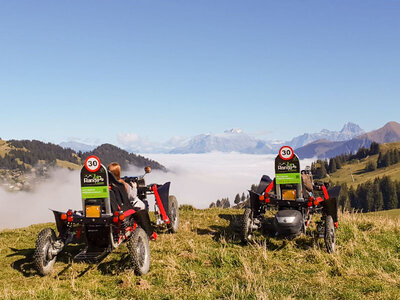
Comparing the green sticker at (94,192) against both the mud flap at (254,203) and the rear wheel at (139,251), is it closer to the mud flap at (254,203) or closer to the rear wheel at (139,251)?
the rear wheel at (139,251)

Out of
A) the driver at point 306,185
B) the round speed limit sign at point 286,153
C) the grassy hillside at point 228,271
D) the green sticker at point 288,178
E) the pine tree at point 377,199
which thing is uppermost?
the round speed limit sign at point 286,153

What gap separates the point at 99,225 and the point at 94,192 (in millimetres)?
768

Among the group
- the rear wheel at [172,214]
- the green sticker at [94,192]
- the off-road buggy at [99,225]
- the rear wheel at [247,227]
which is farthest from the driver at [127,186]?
the rear wheel at [247,227]

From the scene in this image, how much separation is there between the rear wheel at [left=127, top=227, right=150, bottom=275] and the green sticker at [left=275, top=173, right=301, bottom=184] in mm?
4066

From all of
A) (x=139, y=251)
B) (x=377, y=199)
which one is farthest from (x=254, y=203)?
(x=377, y=199)

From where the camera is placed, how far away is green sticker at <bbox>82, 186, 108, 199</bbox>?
814 cm

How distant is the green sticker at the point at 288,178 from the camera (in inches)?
392

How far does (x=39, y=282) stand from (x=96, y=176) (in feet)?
8.12

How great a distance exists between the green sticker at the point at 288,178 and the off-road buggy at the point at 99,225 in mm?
3853

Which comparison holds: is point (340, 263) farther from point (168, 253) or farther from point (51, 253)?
point (51, 253)

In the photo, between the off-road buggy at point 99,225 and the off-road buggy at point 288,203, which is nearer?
the off-road buggy at point 99,225

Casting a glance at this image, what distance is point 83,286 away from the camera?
23.0 ft

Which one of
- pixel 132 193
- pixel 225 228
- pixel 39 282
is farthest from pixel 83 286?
pixel 225 228

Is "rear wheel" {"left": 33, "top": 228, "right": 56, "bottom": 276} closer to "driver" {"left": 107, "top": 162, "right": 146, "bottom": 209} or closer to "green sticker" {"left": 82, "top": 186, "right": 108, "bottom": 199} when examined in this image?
"green sticker" {"left": 82, "top": 186, "right": 108, "bottom": 199}
